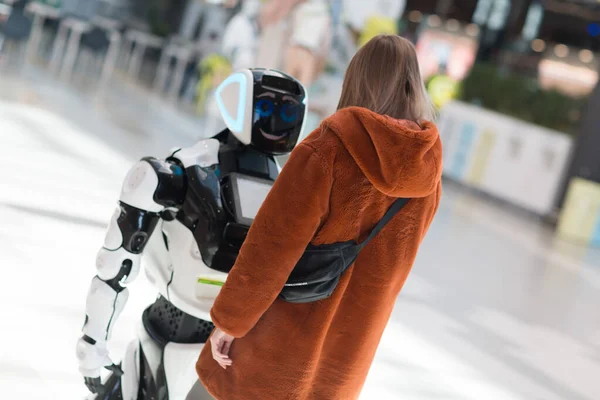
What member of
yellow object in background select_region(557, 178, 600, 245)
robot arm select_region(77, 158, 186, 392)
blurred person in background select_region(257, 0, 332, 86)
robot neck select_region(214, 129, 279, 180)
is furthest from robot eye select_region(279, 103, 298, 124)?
yellow object in background select_region(557, 178, 600, 245)

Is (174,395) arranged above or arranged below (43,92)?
above

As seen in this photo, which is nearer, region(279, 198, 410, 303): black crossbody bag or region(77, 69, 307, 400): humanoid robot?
region(279, 198, 410, 303): black crossbody bag

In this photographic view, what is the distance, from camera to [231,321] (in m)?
1.27

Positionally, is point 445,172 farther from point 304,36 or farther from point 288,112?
point 288,112

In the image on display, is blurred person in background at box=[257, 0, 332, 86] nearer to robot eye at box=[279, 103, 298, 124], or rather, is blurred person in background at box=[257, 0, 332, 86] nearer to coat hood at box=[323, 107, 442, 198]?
robot eye at box=[279, 103, 298, 124]

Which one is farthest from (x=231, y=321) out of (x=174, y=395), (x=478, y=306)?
(x=478, y=306)

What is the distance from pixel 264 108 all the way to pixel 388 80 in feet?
1.22

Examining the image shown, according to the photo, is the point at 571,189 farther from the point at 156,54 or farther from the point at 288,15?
the point at 156,54

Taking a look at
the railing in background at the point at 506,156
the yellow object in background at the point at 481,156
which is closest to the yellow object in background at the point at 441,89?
the railing in background at the point at 506,156

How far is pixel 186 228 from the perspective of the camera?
1.56 meters

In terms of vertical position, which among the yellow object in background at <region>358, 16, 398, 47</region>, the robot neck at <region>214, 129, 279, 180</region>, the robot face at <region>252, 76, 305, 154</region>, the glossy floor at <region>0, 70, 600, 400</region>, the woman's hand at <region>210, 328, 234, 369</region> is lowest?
the glossy floor at <region>0, 70, 600, 400</region>

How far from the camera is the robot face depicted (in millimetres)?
1583

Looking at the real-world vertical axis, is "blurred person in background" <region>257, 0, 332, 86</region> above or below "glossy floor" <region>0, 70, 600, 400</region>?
above

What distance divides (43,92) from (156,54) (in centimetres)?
1349
